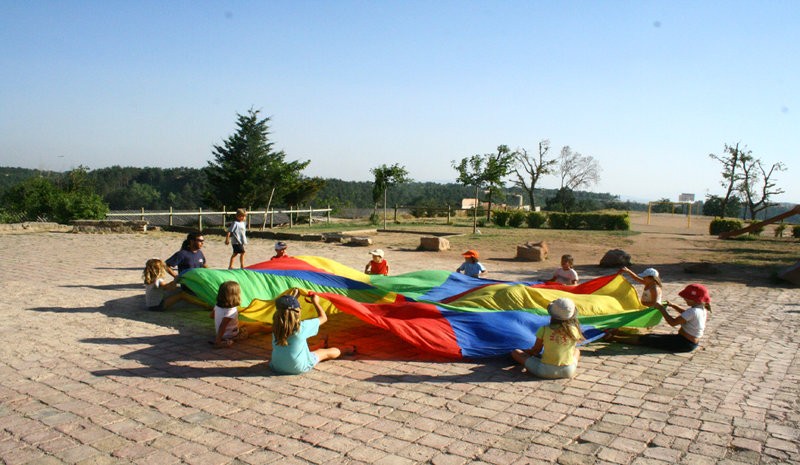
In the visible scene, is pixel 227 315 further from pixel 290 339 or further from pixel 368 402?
pixel 368 402

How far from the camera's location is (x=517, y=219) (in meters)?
31.2

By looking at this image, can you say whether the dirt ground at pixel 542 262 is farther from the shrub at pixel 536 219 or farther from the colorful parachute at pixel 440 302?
the shrub at pixel 536 219

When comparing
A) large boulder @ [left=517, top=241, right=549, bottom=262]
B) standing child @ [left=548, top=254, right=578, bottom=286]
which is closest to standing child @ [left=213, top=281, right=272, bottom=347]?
standing child @ [left=548, top=254, right=578, bottom=286]

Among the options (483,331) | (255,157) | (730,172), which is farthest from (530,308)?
(730,172)

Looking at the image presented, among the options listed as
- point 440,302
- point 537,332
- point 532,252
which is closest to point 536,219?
point 532,252

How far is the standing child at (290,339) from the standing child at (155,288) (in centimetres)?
322

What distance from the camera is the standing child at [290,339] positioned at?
517 cm

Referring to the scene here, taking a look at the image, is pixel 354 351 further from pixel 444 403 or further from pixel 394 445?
pixel 394 445

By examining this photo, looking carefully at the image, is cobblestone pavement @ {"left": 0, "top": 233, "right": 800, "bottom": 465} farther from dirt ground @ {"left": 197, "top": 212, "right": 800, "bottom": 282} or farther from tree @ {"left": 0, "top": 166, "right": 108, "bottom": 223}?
tree @ {"left": 0, "top": 166, "right": 108, "bottom": 223}

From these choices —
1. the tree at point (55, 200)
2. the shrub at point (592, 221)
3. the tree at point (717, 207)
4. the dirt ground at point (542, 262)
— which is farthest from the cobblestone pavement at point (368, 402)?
the tree at point (717, 207)

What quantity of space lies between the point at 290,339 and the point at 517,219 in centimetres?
2698

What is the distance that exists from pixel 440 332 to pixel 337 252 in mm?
10700

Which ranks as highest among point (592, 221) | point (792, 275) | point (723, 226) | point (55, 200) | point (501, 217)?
point (55, 200)

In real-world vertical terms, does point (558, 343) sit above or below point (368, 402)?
above
